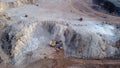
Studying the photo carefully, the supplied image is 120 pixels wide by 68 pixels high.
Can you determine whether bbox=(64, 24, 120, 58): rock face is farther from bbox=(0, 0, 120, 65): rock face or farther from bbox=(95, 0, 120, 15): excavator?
bbox=(95, 0, 120, 15): excavator

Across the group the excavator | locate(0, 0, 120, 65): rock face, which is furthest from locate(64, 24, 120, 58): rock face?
the excavator

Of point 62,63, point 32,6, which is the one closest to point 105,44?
point 62,63

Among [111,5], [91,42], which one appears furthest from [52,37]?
[111,5]

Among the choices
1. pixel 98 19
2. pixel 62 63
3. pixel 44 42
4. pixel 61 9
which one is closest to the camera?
pixel 62 63

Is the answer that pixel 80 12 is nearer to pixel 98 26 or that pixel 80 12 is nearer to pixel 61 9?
pixel 61 9

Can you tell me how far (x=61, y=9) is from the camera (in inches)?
1059

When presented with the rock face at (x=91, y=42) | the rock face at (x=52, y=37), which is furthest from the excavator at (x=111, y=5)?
the rock face at (x=91, y=42)

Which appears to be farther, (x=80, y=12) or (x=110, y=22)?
(x=80, y=12)

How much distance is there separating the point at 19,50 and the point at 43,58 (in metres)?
2.08

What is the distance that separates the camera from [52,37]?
23281mm

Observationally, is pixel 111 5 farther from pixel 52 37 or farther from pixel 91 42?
pixel 52 37

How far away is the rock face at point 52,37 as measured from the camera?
72.1 feet

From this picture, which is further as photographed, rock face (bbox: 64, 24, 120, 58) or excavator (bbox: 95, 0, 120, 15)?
excavator (bbox: 95, 0, 120, 15)

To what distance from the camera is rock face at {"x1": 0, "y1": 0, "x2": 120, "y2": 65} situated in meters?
22.0
